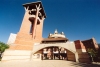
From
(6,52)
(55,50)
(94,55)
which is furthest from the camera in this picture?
(55,50)

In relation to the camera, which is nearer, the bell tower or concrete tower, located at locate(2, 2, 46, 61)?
concrete tower, located at locate(2, 2, 46, 61)

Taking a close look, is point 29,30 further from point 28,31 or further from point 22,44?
point 22,44

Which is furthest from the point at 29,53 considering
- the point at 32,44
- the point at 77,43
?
the point at 77,43

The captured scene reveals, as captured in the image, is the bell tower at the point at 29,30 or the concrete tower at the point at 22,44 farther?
the bell tower at the point at 29,30

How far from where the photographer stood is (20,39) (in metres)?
18.7

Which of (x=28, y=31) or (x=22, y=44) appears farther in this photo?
(x=28, y=31)

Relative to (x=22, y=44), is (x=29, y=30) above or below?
above

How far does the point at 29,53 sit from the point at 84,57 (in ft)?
46.8

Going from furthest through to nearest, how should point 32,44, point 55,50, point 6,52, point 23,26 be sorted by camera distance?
point 55,50 → point 23,26 → point 32,44 → point 6,52

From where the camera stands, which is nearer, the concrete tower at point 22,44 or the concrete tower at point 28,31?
the concrete tower at point 22,44

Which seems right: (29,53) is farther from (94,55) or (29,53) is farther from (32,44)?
(94,55)

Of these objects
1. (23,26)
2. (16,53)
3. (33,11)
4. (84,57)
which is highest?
(33,11)

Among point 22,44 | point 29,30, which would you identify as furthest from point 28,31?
point 22,44

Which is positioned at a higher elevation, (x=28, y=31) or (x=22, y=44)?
(x=28, y=31)
